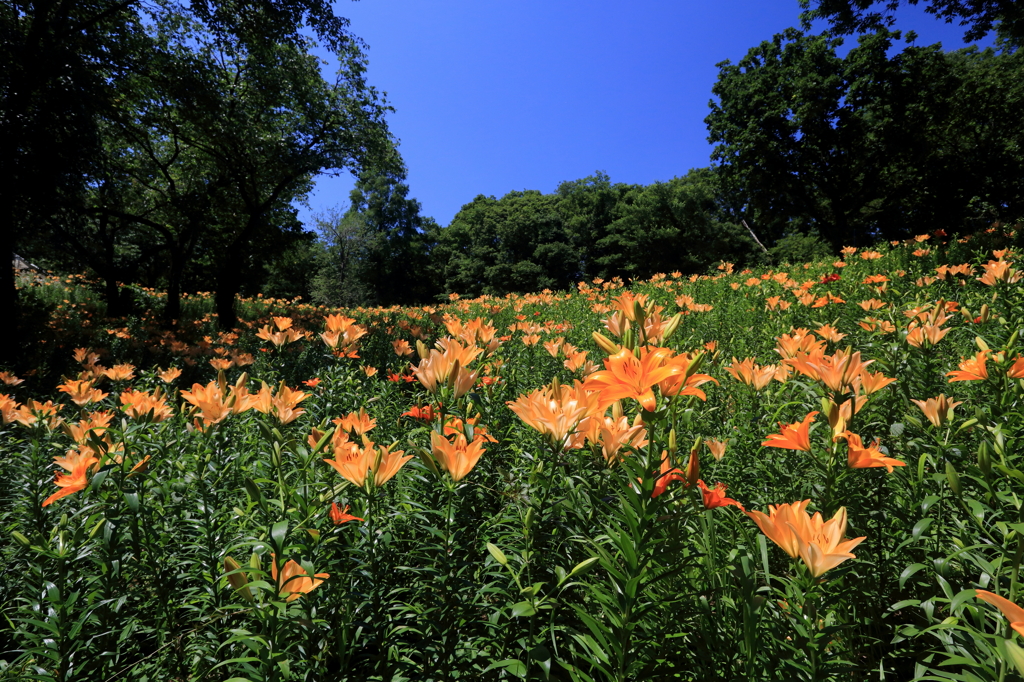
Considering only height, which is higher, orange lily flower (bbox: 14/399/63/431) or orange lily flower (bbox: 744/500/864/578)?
orange lily flower (bbox: 744/500/864/578)

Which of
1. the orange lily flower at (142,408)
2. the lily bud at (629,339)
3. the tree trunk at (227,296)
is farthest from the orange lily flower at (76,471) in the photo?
the tree trunk at (227,296)

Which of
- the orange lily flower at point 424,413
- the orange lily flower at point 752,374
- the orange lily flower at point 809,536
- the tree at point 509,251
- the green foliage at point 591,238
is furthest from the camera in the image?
the tree at point 509,251

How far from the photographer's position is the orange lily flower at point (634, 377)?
3.01 feet

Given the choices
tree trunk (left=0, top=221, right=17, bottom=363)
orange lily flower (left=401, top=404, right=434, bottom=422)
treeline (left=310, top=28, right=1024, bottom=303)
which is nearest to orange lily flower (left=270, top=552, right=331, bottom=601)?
orange lily flower (left=401, top=404, right=434, bottom=422)

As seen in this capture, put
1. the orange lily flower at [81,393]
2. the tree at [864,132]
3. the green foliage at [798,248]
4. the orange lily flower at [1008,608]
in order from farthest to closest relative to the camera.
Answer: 1. the green foliage at [798,248]
2. the tree at [864,132]
3. the orange lily flower at [81,393]
4. the orange lily flower at [1008,608]

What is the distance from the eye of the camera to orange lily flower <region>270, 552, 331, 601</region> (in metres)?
1.02

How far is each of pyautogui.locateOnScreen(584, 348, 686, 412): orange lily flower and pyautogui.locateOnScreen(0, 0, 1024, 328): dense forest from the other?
337 inches

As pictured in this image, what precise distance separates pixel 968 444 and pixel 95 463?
3.46 m

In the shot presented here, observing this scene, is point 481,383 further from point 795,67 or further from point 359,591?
point 795,67

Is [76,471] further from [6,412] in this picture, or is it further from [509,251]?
[509,251]

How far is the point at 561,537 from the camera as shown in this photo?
134 cm

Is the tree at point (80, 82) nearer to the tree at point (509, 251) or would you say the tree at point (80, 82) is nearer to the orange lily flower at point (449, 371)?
the orange lily flower at point (449, 371)

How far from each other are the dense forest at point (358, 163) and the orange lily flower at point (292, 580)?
311 inches

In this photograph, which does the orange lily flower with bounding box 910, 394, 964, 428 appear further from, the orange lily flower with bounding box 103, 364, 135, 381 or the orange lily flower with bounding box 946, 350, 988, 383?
the orange lily flower with bounding box 103, 364, 135, 381
